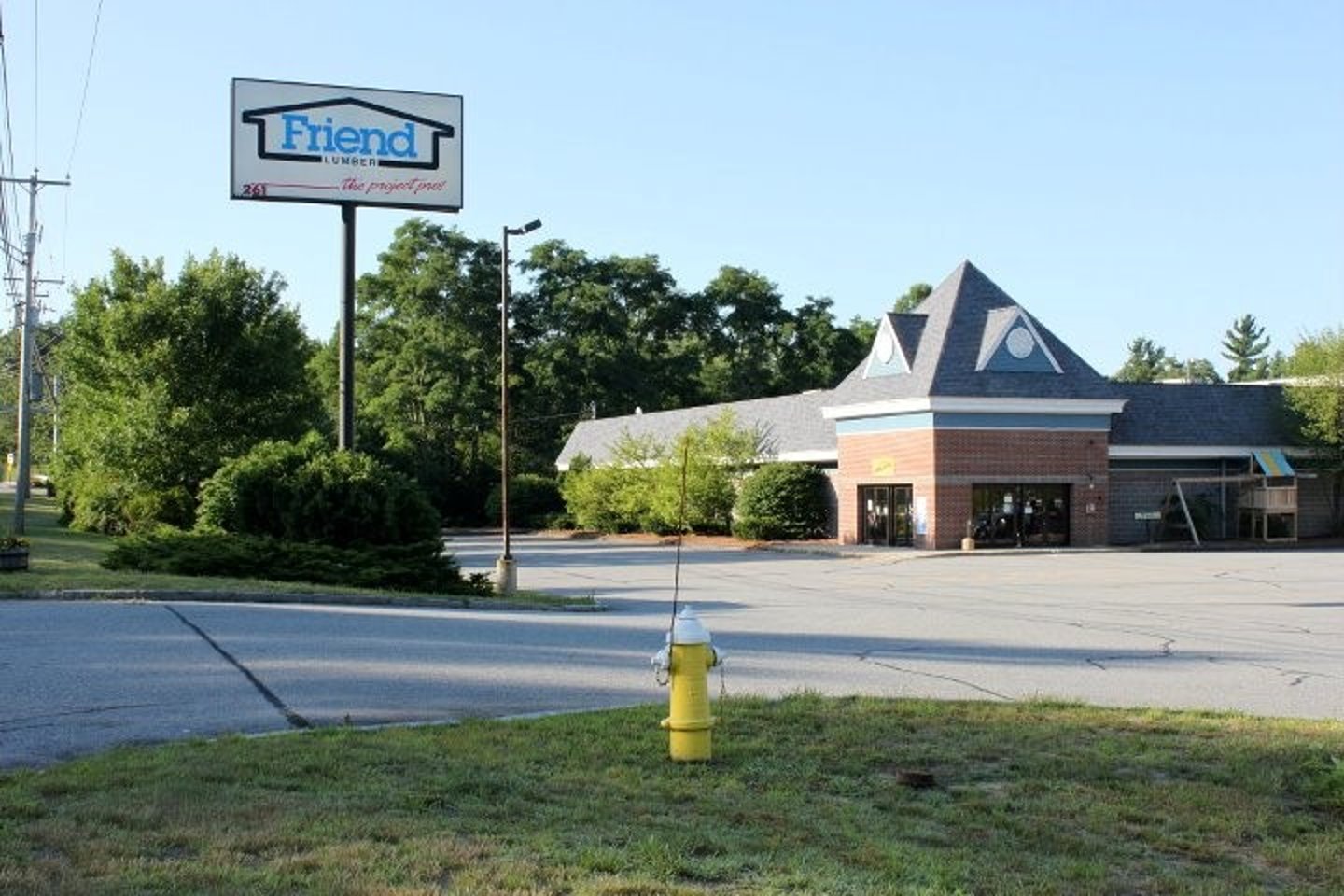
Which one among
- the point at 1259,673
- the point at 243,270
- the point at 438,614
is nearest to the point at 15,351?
the point at 243,270

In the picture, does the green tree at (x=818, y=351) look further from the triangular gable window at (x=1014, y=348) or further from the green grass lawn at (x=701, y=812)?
the green grass lawn at (x=701, y=812)

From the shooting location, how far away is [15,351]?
323ft

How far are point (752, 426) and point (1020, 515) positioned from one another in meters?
15.3

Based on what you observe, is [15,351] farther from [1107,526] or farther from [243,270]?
[1107,526]

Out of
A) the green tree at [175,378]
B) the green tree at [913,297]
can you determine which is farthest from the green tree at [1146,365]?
the green tree at [175,378]

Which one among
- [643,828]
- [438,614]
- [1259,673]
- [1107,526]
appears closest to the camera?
[643,828]

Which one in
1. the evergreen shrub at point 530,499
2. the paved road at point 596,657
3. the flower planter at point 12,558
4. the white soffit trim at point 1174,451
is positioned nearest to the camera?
the paved road at point 596,657

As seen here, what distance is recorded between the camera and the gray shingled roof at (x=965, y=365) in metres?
43.4

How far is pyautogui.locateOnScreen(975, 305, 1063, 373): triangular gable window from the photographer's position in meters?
44.3

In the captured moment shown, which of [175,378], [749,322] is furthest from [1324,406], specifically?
[749,322]

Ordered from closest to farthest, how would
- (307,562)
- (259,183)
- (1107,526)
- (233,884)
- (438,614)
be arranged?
(233,884) < (438,614) < (307,562) < (259,183) < (1107,526)

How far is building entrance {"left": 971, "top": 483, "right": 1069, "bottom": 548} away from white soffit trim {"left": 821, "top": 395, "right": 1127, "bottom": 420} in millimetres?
2523

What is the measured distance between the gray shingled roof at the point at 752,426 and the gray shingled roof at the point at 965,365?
351 centimetres

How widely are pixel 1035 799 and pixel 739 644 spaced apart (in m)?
8.31
